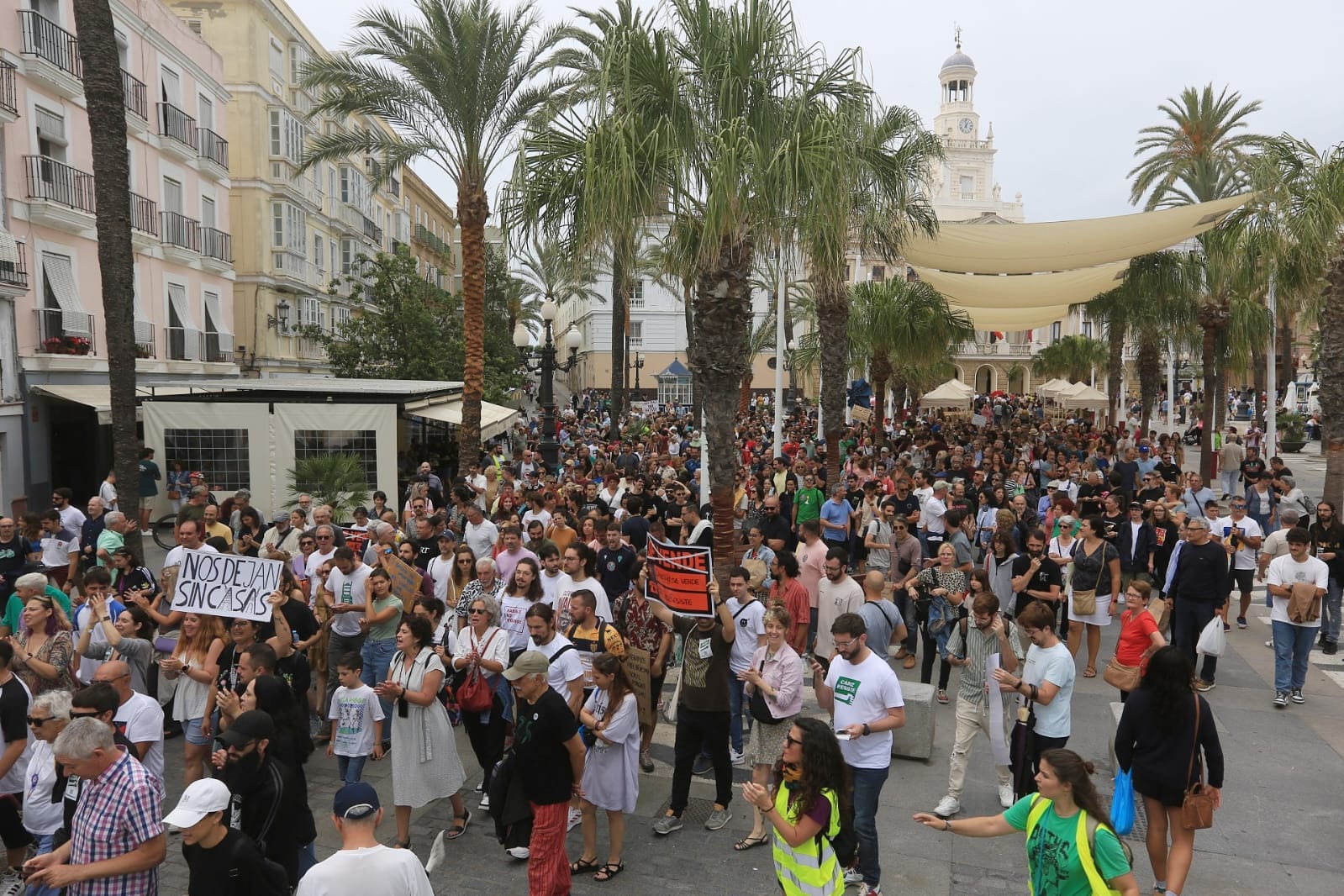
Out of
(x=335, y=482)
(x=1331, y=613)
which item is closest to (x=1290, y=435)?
(x=1331, y=613)

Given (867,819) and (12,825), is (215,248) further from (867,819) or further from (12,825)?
(867,819)

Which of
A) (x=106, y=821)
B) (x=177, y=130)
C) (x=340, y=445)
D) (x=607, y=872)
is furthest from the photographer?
(x=177, y=130)

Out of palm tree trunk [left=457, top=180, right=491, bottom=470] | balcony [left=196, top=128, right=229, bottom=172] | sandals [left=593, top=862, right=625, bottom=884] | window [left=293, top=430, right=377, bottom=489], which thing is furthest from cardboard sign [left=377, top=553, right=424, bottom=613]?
balcony [left=196, top=128, right=229, bottom=172]

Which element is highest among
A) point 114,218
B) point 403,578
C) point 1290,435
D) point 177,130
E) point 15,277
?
point 177,130

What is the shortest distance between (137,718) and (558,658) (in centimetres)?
246

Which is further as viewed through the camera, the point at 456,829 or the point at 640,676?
the point at 640,676

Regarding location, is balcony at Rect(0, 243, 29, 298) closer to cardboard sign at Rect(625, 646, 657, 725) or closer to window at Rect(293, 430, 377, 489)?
window at Rect(293, 430, 377, 489)

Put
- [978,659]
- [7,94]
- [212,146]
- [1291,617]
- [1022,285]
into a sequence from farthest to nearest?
1. [212,146]
2. [1022,285]
3. [7,94]
4. [1291,617]
5. [978,659]

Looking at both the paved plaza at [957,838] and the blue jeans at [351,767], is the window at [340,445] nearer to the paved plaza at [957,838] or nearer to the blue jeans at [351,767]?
the paved plaza at [957,838]

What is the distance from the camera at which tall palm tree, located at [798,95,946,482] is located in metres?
7.91

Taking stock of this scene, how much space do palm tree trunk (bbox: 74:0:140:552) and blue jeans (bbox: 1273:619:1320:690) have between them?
1211 cm

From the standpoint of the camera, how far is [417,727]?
585cm

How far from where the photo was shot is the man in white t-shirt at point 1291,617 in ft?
26.8

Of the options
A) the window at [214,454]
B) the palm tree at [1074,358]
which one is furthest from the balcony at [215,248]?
the palm tree at [1074,358]
